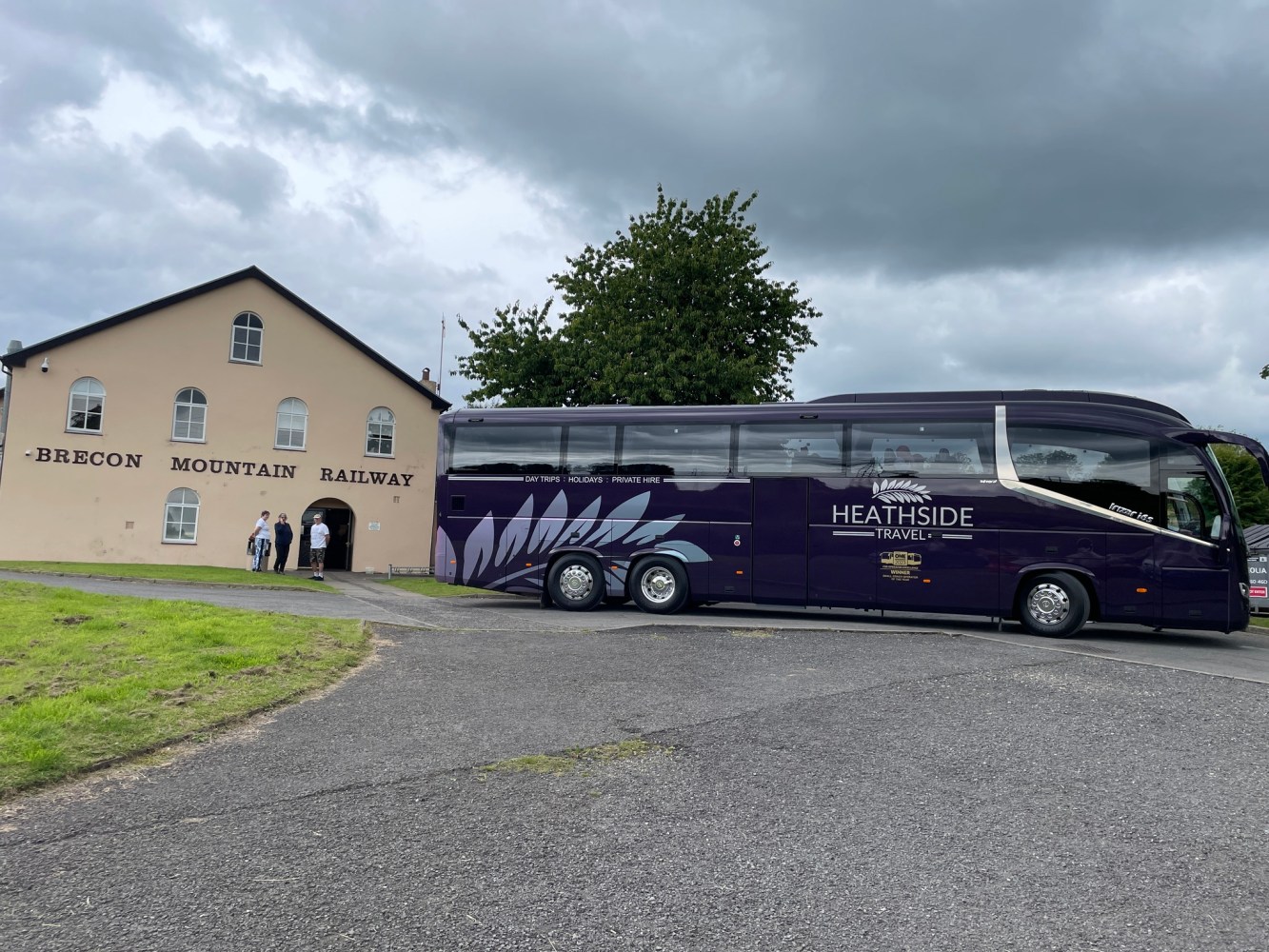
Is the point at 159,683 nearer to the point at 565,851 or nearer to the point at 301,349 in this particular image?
the point at 565,851

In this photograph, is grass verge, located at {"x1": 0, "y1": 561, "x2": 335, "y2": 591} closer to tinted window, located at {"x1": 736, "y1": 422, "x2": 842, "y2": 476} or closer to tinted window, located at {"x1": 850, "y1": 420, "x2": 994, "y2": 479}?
tinted window, located at {"x1": 736, "y1": 422, "x2": 842, "y2": 476}

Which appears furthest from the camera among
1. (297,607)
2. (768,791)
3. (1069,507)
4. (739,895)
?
(297,607)

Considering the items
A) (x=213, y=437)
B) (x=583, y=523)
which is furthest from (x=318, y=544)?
(x=583, y=523)

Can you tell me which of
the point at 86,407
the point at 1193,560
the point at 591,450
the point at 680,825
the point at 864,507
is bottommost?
the point at 680,825

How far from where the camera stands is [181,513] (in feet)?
94.5

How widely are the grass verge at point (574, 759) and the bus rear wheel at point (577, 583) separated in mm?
9697

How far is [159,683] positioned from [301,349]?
2588 cm

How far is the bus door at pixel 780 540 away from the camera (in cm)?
1473

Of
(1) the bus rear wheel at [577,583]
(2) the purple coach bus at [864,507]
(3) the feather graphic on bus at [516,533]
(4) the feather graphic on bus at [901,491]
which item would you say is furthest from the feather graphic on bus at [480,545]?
(4) the feather graphic on bus at [901,491]

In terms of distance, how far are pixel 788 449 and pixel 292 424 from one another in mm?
21102

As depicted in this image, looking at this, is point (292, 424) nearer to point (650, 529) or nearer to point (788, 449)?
point (650, 529)

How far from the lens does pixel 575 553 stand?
53.0 feet

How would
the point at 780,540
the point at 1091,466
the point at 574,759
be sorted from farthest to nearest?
the point at 780,540
the point at 1091,466
the point at 574,759

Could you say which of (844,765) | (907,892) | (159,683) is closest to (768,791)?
(844,765)
